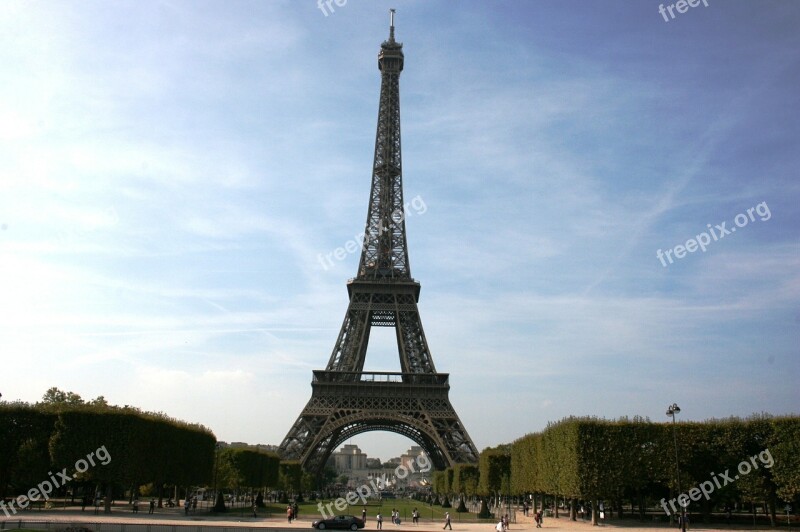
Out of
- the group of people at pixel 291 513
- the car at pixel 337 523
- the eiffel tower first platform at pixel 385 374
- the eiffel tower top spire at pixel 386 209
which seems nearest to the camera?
the car at pixel 337 523

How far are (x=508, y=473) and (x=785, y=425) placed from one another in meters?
33.3

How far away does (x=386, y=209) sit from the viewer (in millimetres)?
94250

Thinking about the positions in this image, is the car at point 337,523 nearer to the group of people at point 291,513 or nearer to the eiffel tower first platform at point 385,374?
the group of people at point 291,513

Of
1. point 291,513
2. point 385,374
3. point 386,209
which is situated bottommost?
point 291,513

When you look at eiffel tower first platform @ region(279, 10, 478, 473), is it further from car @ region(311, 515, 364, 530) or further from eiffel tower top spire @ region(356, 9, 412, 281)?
car @ region(311, 515, 364, 530)

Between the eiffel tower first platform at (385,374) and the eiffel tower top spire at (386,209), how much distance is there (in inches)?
5.3

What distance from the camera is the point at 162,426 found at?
5806 cm

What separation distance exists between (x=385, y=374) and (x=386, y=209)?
2254 cm

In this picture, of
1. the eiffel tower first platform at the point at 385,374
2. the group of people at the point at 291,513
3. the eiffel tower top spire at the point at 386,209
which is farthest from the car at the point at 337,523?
the eiffel tower top spire at the point at 386,209

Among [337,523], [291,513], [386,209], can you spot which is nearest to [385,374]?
[386,209]

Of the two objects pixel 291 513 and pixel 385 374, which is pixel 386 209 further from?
pixel 291 513

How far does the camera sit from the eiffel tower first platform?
83.8 m

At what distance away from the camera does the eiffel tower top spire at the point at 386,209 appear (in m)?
93.0

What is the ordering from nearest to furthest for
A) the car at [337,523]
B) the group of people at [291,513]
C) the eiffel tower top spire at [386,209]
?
the car at [337,523] → the group of people at [291,513] → the eiffel tower top spire at [386,209]
